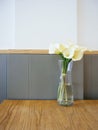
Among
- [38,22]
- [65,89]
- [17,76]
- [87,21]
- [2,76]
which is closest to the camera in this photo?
[65,89]

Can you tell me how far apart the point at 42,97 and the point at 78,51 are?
389mm

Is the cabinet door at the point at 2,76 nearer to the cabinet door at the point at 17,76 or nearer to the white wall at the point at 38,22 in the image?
the cabinet door at the point at 17,76

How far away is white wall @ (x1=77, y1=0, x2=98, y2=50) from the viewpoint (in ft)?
7.22

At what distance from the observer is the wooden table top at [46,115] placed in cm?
69

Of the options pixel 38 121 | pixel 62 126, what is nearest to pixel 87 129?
pixel 62 126

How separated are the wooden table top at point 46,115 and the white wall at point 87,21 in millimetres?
1305

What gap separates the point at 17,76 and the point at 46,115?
0.39m

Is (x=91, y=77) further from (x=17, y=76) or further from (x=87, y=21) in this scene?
(x=87, y=21)

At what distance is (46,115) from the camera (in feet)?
2.69


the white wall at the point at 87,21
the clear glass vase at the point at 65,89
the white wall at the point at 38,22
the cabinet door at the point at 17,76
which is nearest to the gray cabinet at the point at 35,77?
the cabinet door at the point at 17,76

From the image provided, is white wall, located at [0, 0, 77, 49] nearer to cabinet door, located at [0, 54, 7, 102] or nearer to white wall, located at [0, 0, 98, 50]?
white wall, located at [0, 0, 98, 50]

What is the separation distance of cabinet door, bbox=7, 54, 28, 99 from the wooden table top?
6 centimetres

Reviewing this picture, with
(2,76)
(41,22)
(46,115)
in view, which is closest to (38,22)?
(41,22)

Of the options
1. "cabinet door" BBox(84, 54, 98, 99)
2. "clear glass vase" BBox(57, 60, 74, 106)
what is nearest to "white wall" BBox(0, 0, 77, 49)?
"cabinet door" BBox(84, 54, 98, 99)
